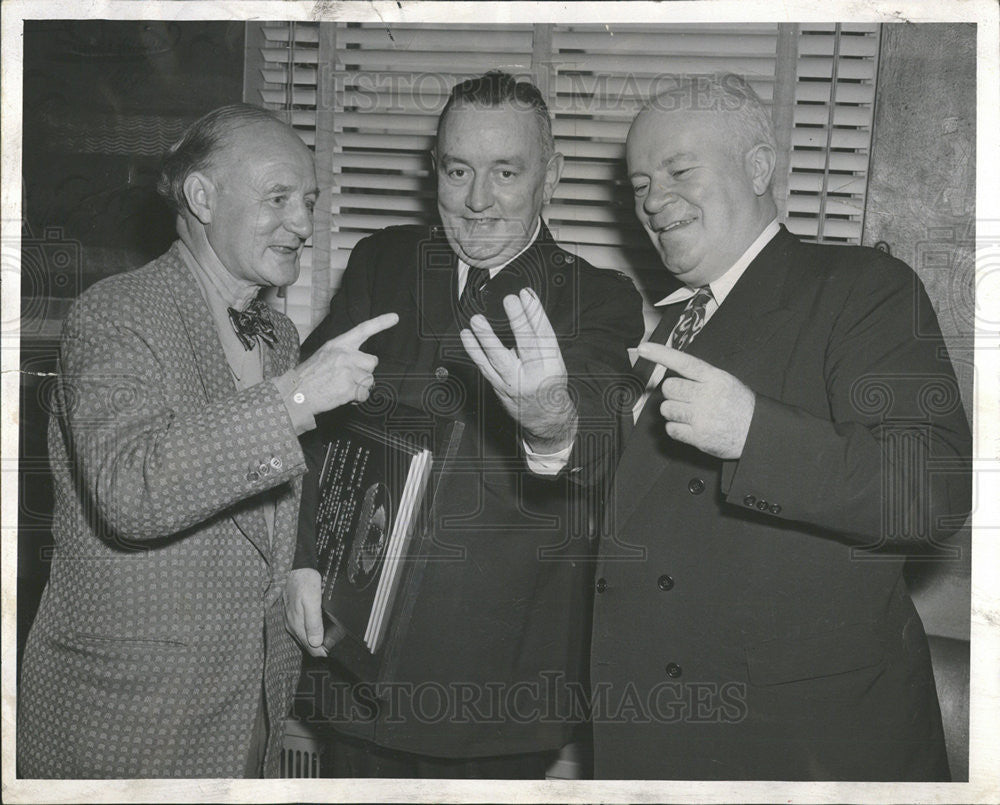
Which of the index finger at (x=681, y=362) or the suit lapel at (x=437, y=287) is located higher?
the suit lapel at (x=437, y=287)

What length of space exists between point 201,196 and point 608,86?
81cm

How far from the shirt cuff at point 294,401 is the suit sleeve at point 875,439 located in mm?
700

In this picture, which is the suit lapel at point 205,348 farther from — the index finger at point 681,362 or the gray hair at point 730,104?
the gray hair at point 730,104

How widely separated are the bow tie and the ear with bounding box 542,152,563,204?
1.93ft

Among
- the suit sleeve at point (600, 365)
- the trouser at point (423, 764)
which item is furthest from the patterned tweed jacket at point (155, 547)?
the suit sleeve at point (600, 365)

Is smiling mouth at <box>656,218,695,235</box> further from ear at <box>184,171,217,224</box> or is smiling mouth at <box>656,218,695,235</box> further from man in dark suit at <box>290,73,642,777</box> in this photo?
ear at <box>184,171,217,224</box>

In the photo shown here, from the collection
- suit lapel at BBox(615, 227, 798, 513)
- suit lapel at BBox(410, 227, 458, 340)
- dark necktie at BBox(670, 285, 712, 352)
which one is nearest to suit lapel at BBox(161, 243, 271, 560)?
suit lapel at BBox(410, 227, 458, 340)

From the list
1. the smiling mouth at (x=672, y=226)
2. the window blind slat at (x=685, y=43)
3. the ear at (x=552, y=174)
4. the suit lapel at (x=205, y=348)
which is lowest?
the suit lapel at (x=205, y=348)

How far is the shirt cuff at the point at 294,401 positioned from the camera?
1.51 meters

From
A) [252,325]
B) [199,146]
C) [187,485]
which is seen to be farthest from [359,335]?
[199,146]

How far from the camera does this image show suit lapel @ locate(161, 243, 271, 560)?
161 centimetres

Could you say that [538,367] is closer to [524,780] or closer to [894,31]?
[524,780]

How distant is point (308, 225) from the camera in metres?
1.72

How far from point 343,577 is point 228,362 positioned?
0.45m
